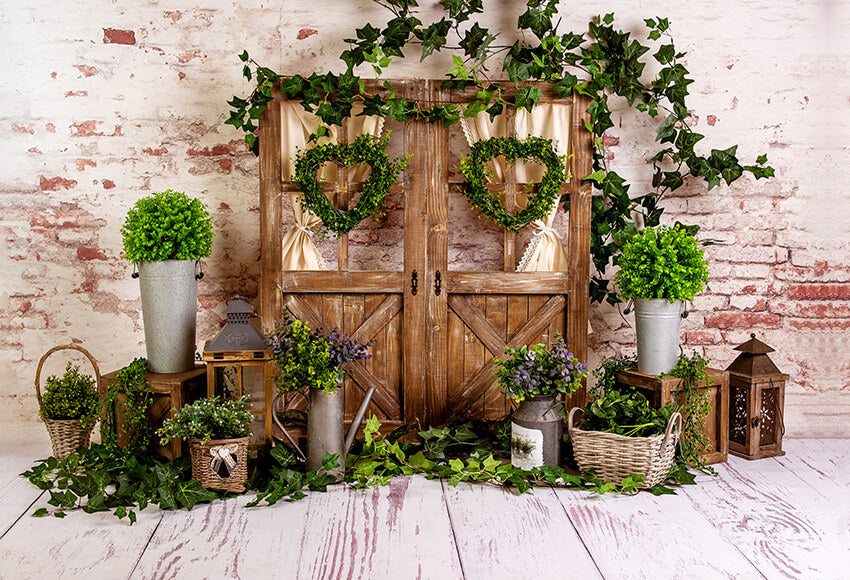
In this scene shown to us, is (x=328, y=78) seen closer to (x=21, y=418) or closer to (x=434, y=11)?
(x=434, y=11)

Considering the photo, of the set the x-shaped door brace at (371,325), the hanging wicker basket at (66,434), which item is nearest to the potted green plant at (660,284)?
the x-shaped door brace at (371,325)

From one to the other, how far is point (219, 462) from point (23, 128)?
2.14m

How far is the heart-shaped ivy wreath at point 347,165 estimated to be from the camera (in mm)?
3322

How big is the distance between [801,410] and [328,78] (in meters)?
3.14

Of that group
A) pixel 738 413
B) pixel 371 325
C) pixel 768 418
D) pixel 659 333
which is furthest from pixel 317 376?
pixel 768 418

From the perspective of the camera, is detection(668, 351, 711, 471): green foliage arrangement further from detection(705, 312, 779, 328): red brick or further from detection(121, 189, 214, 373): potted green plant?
detection(121, 189, 214, 373): potted green plant

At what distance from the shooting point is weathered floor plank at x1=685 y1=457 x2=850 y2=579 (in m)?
2.21

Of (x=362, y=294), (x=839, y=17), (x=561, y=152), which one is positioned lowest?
(x=362, y=294)

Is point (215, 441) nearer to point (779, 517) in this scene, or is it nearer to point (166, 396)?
point (166, 396)

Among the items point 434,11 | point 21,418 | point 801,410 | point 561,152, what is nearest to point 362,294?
point 561,152

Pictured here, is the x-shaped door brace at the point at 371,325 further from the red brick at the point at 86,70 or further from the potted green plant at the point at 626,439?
the red brick at the point at 86,70

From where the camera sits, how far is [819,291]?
3750 mm

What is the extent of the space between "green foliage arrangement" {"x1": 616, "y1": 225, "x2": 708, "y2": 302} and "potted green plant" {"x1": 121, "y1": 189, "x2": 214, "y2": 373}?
79.4 inches

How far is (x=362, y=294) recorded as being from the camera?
136 inches
